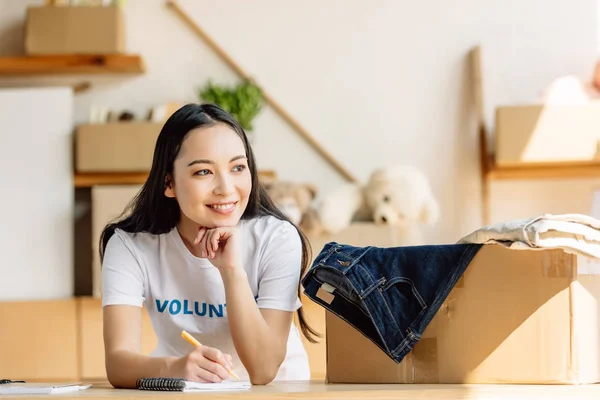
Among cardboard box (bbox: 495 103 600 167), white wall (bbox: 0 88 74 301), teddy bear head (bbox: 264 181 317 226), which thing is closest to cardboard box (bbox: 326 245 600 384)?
teddy bear head (bbox: 264 181 317 226)

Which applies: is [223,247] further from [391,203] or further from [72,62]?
[72,62]

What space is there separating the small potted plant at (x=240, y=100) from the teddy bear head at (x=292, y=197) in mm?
295

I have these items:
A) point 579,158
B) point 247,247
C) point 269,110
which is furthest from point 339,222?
point 247,247

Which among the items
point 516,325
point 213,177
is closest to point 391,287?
point 516,325

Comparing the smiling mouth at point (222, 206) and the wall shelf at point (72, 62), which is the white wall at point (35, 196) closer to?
the wall shelf at point (72, 62)

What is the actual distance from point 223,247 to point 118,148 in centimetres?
163

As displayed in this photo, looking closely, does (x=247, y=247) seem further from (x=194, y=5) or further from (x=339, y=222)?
(x=194, y=5)

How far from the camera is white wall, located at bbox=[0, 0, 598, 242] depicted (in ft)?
10.2

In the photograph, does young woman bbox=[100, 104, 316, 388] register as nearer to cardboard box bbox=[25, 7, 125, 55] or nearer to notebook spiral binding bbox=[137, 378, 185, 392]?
notebook spiral binding bbox=[137, 378, 185, 392]

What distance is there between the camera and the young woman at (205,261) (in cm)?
135

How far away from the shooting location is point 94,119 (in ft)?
9.88

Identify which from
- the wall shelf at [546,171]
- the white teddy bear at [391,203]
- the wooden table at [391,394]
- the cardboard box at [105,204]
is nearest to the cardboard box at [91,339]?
the cardboard box at [105,204]

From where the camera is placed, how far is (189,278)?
150 centimetres

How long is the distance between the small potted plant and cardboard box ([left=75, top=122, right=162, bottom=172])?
9.2 inches
